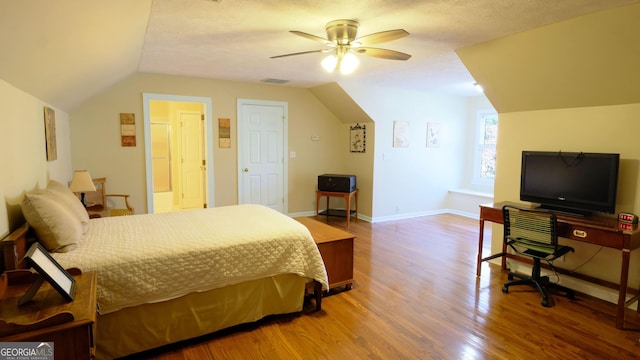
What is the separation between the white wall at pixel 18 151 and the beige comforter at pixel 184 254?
43 cm

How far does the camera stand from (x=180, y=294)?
2197 millimetres

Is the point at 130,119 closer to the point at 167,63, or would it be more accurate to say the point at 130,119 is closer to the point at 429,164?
the point at 167,63

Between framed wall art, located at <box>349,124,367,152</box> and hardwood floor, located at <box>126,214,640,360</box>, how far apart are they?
2760 mm

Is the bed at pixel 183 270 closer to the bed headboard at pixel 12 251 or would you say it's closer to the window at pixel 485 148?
the bed headboard at pixel 12 251

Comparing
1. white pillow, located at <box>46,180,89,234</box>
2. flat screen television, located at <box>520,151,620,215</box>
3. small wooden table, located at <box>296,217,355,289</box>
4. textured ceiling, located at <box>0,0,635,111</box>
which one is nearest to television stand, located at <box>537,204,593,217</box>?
flat screen television, located at <box>520,151,620,215</box>

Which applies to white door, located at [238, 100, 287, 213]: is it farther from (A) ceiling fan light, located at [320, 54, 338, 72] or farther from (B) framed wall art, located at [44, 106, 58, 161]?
(A) ceiling fan light, located at [320, 54, 338, 72]

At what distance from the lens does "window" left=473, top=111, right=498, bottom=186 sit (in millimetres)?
6398

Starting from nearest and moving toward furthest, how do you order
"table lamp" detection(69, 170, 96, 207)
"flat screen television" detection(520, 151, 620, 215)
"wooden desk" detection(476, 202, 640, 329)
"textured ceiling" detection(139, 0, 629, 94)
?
"textured ceiling" detection(139, 0, 629, 94)
"wooden desk" detection(476, 202, 640, 329)
"flat screen television" detection(520, 151, 620, 215)
"table lamp" detection(69, 170, 96, 207)

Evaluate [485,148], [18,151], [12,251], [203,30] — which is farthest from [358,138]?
[12,251]

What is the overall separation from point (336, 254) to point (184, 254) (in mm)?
1319

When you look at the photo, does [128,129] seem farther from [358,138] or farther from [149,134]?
[358,138]

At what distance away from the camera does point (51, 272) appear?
58.0 inches

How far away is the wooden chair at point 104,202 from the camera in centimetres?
411

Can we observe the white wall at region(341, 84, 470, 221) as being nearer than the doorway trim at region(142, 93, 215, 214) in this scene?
No
